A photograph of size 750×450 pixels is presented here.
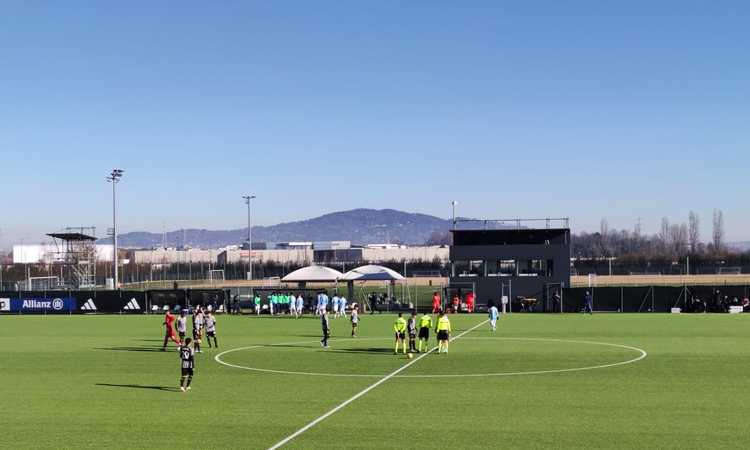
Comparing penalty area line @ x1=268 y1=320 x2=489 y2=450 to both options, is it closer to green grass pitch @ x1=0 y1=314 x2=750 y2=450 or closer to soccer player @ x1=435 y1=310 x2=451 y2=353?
green grass pitch @ x1=0 y1=314 x2=750 y2=450

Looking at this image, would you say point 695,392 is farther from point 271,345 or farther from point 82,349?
point 82,349

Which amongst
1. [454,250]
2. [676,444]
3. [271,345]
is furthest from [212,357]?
[454,250]

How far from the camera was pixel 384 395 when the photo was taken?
23.0 m

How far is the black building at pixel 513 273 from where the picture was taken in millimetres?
67750

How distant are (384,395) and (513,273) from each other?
47.2 m

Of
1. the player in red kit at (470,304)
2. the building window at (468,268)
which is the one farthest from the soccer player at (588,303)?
the building window at (468,268)

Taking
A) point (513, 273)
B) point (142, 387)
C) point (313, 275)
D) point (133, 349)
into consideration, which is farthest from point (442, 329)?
point (513, 273)

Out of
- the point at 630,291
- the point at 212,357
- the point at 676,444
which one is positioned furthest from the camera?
the point at 630,291

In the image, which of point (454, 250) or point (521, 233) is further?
point (521, 233)

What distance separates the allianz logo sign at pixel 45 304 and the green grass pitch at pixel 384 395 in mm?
30632

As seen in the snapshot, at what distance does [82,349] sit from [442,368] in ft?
56.6

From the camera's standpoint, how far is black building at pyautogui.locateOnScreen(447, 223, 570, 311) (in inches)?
2667

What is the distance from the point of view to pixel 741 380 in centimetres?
2505

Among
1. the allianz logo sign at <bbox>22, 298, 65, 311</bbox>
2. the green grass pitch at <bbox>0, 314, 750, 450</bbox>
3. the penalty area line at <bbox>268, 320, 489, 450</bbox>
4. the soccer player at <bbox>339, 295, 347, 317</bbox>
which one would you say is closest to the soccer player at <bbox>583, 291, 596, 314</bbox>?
the soccer player at <bbox>339, 295, 347, 317</bbox>
